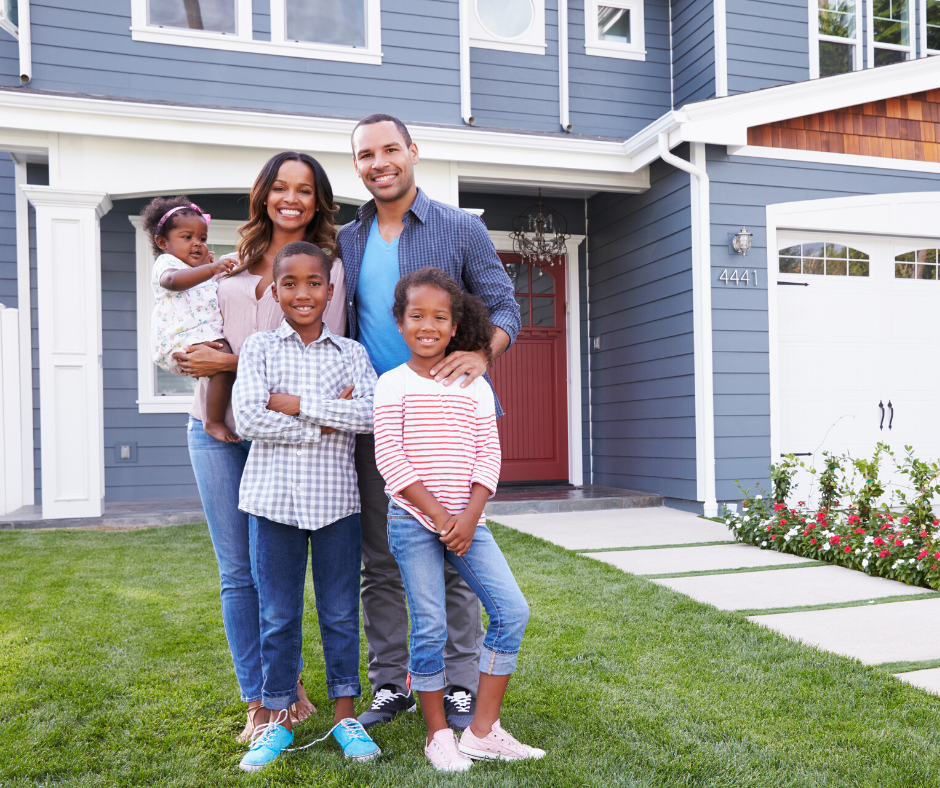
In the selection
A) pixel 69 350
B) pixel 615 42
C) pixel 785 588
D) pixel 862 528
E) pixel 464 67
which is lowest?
pixel 785 588

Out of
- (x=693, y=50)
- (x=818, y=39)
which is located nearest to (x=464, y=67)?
(x=693, y=50)

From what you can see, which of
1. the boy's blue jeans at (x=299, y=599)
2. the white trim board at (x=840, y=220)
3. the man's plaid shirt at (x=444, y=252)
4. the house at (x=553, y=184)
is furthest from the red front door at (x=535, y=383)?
Result: the boy's blue jeans at (x=299, y=599)

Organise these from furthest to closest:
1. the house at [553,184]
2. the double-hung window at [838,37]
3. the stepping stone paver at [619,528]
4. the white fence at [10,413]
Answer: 1. the double-hung window at [838,37]
2. the white fence at [10,413]
3. the house at [553,184]
4. the stepping stone paver at [619,528]

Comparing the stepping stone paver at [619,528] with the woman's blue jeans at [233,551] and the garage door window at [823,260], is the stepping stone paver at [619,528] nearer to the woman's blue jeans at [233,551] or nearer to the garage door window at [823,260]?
the garage door window at [823,260]

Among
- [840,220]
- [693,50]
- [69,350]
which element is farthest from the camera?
[693,50]

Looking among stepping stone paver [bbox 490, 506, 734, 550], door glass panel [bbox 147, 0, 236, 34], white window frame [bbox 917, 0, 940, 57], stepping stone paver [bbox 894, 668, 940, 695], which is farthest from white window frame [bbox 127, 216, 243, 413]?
white window frame [bbox 917, 0, 940, 57]

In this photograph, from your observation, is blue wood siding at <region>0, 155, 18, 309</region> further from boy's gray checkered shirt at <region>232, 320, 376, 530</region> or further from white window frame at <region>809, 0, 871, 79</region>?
white window frame at <region>809, 0, 871, 79</region>

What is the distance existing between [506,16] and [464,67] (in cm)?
115

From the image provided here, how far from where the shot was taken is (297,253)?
1.92 metres

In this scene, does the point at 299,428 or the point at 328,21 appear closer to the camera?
the point at 299,428

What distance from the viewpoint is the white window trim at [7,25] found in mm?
5695

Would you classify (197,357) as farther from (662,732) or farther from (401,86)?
(401,86)

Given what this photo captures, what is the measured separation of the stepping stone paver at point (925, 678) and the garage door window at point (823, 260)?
163 inches

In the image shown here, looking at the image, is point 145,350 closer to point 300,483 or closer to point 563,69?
point 563,69
